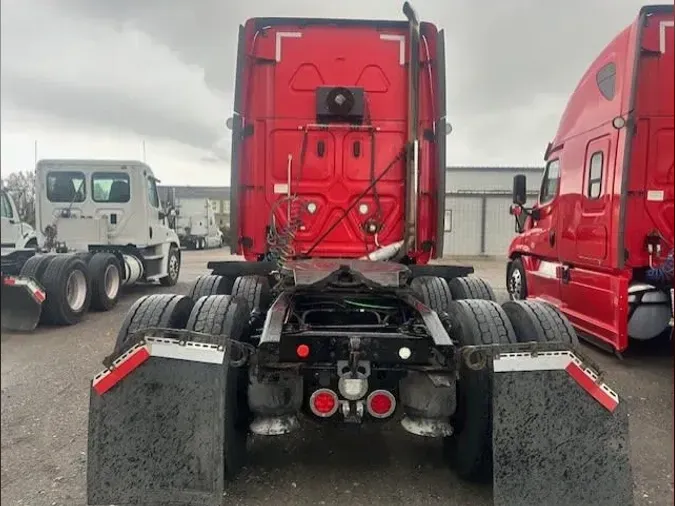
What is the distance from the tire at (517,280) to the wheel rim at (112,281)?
7.41 metres

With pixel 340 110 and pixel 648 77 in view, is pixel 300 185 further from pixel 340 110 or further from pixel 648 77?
pixel 648 77

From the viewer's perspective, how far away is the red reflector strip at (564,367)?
95.0 inches

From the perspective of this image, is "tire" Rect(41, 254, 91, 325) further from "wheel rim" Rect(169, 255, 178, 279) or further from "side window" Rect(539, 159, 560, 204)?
"side window" Rect(539, 159, 560, 204)

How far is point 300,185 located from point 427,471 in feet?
8.66

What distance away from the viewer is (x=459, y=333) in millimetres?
3045

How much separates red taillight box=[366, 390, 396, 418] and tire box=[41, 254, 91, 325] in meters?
5.71

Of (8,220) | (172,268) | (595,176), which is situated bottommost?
(172,268)

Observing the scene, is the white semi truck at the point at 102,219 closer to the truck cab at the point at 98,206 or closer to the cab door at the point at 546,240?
the truck cab at the point at 98,206

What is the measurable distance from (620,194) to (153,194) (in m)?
8.98

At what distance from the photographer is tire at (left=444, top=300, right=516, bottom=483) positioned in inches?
109

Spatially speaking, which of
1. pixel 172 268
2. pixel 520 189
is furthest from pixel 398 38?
pixel 172 268

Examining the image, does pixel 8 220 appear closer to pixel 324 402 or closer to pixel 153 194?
pixel 324 402

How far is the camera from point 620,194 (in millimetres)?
5395

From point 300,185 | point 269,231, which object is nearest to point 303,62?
point 300,185
